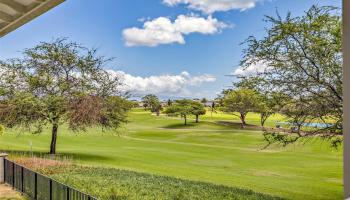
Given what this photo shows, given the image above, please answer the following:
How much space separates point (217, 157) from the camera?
15641mm

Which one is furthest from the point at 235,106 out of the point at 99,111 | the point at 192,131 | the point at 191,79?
the point at 191,79

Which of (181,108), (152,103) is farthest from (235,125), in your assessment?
(152,103)

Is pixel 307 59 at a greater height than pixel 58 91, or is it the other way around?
pixel 307 59

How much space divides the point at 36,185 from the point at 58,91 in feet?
26.4

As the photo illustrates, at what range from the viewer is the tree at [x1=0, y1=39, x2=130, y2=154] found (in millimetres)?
12719

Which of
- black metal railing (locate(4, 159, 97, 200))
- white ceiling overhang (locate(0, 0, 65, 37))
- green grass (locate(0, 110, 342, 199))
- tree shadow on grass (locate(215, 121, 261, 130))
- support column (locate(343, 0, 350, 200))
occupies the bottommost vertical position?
green grass (locate(0, 110, 342, 199))

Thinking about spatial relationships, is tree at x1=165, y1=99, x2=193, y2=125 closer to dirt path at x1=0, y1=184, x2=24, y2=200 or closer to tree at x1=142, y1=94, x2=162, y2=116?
tree at x1=142, y1=94, x2=162, y2=116

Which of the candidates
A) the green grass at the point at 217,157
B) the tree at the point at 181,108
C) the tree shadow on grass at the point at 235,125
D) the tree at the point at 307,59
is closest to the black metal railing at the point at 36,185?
the green grass at the point at 217,157

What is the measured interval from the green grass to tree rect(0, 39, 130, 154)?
1.35 m

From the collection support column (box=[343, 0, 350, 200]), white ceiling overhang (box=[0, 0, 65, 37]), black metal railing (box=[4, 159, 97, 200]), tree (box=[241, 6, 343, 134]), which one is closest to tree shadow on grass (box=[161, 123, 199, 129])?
tree (box=[241, 6, 343, 134])

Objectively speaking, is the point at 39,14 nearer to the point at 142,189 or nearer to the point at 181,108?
the point at 142,189

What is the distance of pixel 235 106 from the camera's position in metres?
20.4

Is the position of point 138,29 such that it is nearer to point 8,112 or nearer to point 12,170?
point 8,112

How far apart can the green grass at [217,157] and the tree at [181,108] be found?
4.83 ft
